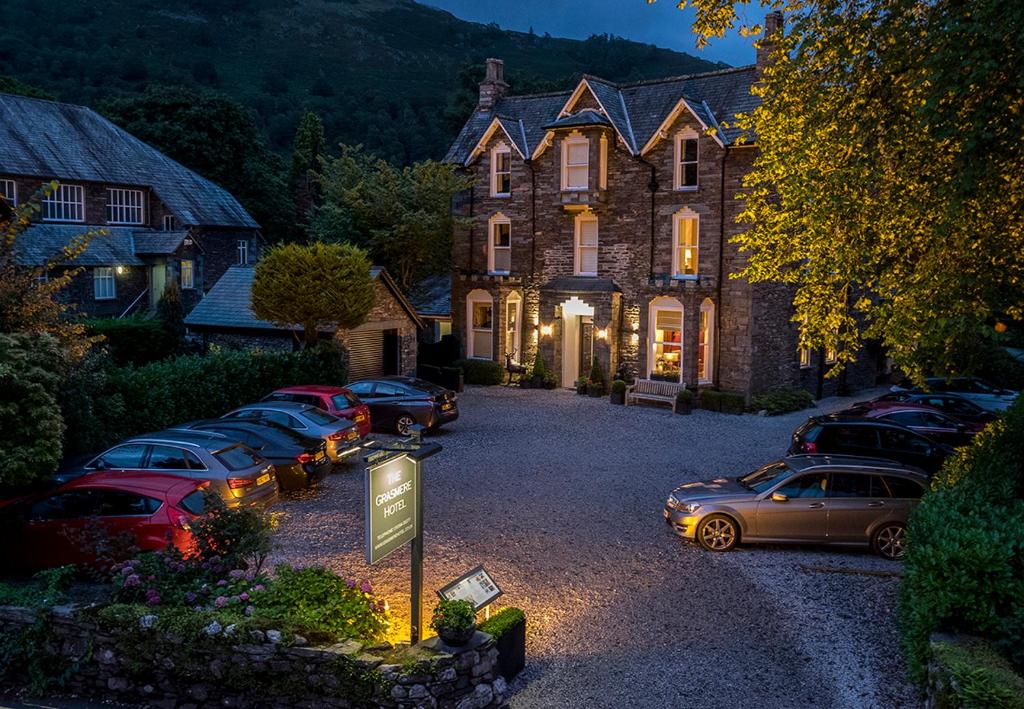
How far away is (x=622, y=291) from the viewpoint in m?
32.2

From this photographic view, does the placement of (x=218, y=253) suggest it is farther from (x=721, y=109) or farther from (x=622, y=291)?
(x=721, y=109)

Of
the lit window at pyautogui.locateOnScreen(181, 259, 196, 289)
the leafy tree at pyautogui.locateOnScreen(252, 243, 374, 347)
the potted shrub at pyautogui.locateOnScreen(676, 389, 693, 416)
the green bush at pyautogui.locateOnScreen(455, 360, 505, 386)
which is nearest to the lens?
the leafy tree at pyautogui.locateOnScreen(252, 243, 374, 347)

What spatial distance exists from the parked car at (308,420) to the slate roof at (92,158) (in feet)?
89.2

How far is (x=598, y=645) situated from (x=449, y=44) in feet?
557

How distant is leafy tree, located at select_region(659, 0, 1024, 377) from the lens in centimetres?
1156

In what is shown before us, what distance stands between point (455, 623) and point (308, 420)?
1138cm

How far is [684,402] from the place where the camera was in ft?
94.2

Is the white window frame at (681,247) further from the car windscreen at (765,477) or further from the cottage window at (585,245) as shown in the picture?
the car windscreen at (765,477)

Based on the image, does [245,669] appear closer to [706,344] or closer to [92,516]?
[92,516]

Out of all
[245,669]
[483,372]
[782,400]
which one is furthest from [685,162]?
[245,669]

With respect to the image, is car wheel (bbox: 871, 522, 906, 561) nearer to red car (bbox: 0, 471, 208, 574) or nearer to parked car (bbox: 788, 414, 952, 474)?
parked car (bbox: 788, 414, 952, 474)

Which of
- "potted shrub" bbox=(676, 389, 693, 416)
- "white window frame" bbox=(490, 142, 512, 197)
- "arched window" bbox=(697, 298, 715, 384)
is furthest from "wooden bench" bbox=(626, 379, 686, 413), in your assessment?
"white window frame" bbox=(490, 142, 512, 197)

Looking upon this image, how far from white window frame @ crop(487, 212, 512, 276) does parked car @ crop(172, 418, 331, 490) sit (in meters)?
17.7

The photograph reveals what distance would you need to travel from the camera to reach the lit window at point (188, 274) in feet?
142
